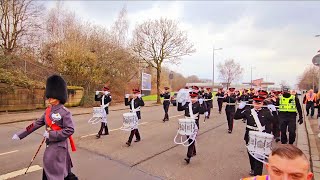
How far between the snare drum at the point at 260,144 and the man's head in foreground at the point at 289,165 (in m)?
3.78

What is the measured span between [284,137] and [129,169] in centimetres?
602

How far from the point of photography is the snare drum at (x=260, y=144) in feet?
18.0

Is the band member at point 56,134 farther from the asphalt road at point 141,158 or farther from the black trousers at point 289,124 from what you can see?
the black trousers at point 289,124

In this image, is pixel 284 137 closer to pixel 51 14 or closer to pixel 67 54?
pixel 67 54

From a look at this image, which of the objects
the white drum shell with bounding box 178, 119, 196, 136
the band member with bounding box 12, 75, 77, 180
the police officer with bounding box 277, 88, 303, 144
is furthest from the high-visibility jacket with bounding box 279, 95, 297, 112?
the band member with bounding box 12, 75, 77, 180

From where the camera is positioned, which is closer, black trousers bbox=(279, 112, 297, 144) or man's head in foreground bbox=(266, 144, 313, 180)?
man's head in foreground bbox=(266, 144, 313, 180)

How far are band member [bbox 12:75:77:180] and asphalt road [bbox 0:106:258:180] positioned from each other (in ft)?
5.61

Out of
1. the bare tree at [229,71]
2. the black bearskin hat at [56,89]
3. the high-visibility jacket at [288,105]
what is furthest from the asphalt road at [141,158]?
the bare tree at [229,71]

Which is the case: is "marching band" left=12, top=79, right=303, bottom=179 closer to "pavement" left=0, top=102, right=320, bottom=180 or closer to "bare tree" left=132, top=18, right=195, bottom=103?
"pavement" left=0, top=102, right=320, bottom=180

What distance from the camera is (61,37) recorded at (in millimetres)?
29141

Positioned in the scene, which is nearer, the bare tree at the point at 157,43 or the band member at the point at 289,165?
the band member at the point at 289,165

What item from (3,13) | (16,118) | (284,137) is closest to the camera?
(284,137)

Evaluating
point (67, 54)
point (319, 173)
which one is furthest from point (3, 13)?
point (319, 173)

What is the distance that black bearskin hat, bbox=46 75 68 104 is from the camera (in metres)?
4.55
